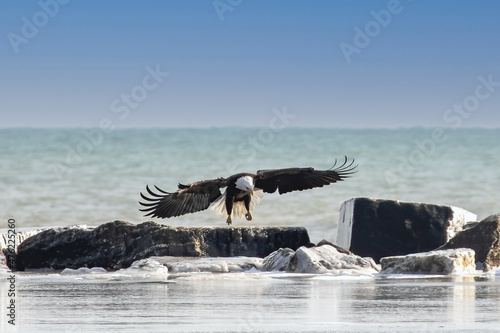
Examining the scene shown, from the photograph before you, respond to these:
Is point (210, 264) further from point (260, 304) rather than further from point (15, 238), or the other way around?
point (260, 304)

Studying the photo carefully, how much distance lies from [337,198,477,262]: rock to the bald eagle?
2165 millimetres

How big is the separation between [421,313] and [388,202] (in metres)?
7.91

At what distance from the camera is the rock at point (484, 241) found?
1470cm

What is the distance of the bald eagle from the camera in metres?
13.5

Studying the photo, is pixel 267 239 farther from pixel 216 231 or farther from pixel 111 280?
pixel 111 280

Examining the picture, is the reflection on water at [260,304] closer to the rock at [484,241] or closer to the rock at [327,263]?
the rock at [327,263]

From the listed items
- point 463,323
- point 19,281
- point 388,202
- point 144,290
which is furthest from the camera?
point 388,202

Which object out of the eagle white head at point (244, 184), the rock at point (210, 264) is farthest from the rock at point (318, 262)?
the eagle white head at point (244, 184)

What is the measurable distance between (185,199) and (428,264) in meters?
3.67

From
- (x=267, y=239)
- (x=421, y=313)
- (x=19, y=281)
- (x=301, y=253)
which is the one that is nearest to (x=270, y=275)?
(x=301, y=253)

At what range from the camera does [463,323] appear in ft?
25.2

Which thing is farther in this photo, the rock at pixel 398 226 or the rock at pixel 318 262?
the rock at pixel 398 226

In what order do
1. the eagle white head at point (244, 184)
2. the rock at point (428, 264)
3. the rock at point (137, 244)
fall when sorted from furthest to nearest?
1. the rock at point (137, 244)
2. the rock at point (428, 264)
3. the eagle white head at point (244, 184)

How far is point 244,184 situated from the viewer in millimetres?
13344
